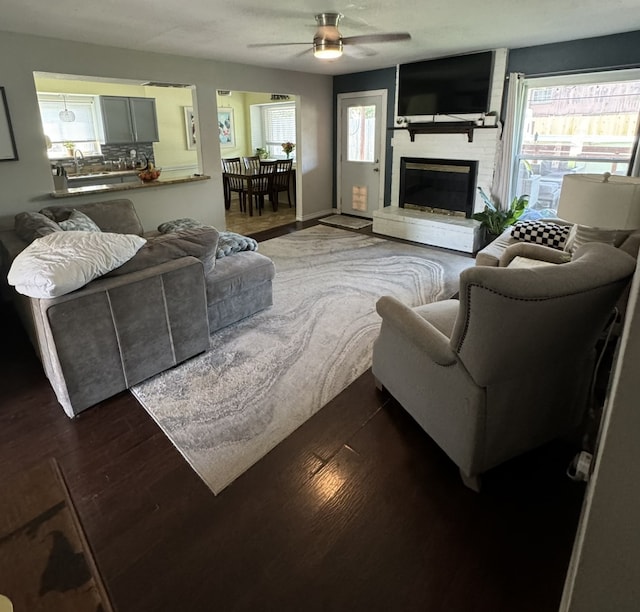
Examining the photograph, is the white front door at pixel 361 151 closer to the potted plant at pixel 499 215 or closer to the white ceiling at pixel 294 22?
the white ceiling at pixel 294 22

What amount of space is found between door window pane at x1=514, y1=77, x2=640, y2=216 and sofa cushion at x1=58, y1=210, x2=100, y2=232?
15.4 ft

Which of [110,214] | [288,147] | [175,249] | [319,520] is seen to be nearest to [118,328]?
[175,249]

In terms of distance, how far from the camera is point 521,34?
3918mm

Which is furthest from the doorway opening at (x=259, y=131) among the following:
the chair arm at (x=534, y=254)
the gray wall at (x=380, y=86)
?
the chair arm at (x=534, y=254)

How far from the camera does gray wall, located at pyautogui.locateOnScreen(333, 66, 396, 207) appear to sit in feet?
19.7

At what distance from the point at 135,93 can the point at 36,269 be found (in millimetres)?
6946

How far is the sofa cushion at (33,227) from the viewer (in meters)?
2.88

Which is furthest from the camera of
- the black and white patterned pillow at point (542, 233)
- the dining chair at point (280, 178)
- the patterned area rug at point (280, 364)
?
the dining chair at point (280, 178)

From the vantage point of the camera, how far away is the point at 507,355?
1.53 m

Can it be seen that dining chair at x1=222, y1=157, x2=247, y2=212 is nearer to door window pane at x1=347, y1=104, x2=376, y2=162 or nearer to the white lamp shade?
door window pane at x1=347, y1=104, x2=376, y2=162

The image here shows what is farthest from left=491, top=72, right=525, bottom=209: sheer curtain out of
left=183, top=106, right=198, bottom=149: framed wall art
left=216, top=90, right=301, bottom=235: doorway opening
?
left=183, top=106, right=198, bottom=149: framed wall art

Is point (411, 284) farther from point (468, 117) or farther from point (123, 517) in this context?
point (123, 517)

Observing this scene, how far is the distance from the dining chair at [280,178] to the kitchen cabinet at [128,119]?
7.93ft

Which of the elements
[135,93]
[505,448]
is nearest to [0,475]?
[505,448]
